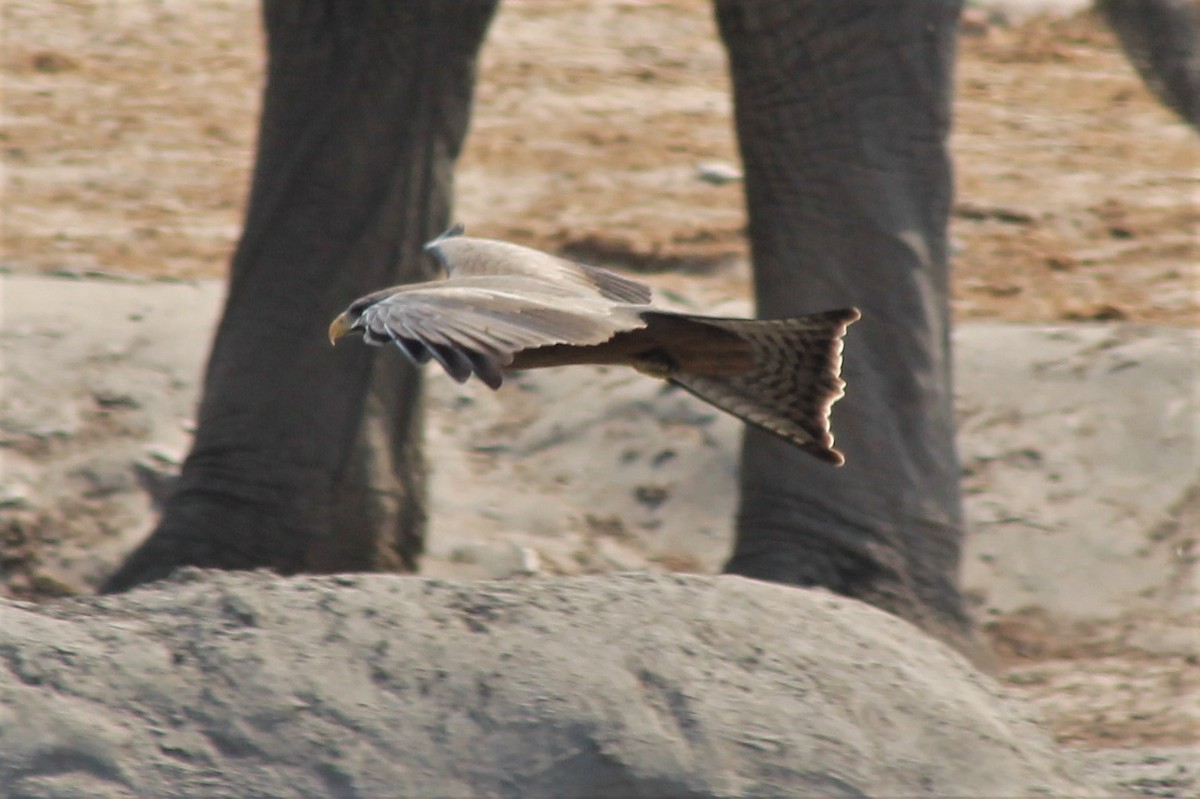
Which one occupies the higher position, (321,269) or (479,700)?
(321,269)

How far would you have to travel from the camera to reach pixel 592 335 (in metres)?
2.17

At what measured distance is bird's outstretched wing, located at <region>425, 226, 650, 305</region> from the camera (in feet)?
9.09

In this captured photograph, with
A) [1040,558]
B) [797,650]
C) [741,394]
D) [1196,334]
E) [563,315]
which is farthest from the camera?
[1196,334]

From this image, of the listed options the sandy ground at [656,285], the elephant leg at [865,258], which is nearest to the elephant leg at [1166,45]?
the sandy ground at [656,285]

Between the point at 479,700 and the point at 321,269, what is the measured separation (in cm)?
147

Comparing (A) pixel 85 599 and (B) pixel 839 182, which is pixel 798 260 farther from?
(A) pixel 85 599

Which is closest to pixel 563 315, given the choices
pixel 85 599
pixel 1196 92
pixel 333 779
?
pixel 333 779

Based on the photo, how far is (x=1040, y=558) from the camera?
446 cm

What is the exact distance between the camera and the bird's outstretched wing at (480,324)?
201 centimetres

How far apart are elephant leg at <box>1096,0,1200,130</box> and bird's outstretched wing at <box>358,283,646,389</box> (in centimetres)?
184

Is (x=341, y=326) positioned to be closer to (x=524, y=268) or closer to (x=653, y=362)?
(x=653, y=362)

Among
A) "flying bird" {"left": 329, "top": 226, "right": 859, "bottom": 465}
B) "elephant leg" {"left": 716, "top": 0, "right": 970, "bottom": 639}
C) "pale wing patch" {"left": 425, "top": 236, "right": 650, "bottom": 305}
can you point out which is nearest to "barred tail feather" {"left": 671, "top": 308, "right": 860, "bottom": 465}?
"flying bird" {"left": 329, "top": 226, "right": 859, "bottom": 465}

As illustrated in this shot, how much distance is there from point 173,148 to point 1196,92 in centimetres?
446

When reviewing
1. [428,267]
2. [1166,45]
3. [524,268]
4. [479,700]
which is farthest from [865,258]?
[479,700]
